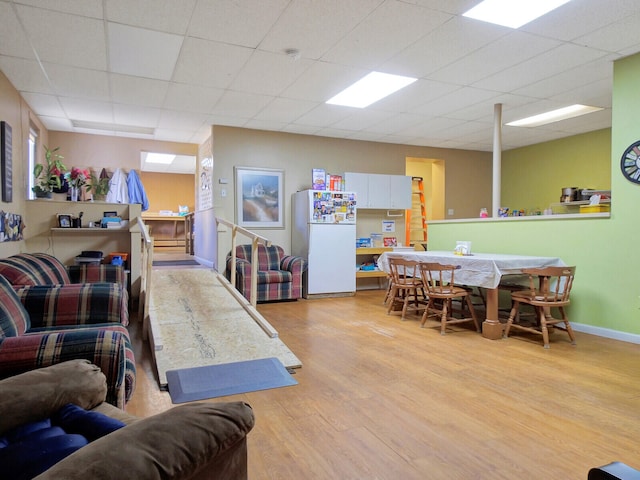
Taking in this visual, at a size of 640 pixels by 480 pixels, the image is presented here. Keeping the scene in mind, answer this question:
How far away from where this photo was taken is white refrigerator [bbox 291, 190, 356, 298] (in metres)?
6.69

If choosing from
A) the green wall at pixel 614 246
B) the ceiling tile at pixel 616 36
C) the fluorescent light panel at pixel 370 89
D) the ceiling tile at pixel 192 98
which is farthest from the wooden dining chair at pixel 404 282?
the ceiling tile at pixel 192 98

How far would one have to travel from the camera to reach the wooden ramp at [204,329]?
3.30 meters

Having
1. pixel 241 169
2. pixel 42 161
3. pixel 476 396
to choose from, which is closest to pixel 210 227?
pixel 241 169

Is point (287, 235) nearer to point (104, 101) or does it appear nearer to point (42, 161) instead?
point (104, 101)

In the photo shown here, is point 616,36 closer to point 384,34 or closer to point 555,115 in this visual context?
point 384,34

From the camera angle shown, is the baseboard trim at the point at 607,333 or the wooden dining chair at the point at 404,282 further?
Answer: the wooden dining chair at the point at 404,282

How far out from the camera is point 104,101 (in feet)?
17.9

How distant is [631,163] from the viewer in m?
4.09

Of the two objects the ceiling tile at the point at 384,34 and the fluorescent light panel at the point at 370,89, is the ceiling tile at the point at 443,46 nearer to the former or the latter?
the ceiling tile at the point at 384,34

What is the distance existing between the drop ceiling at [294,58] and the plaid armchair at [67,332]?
2.21 metres

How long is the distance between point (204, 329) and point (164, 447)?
3195 millimetres

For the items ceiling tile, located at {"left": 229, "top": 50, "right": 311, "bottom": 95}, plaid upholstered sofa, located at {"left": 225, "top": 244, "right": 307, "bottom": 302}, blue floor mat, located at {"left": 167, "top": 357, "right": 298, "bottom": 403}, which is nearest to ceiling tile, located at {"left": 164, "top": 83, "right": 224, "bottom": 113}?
ceiling tile, located at {"left": 229, "top": 50, "right": 311, "bottom": 95}

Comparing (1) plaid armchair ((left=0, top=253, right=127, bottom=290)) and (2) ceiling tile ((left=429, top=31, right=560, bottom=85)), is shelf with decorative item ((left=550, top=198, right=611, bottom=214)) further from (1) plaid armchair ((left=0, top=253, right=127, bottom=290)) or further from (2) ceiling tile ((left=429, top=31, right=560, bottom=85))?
(1) plaid armchair ((left=0, top=253, right=127, bottom=290))

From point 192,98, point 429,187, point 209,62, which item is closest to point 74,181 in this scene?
point 192,98
